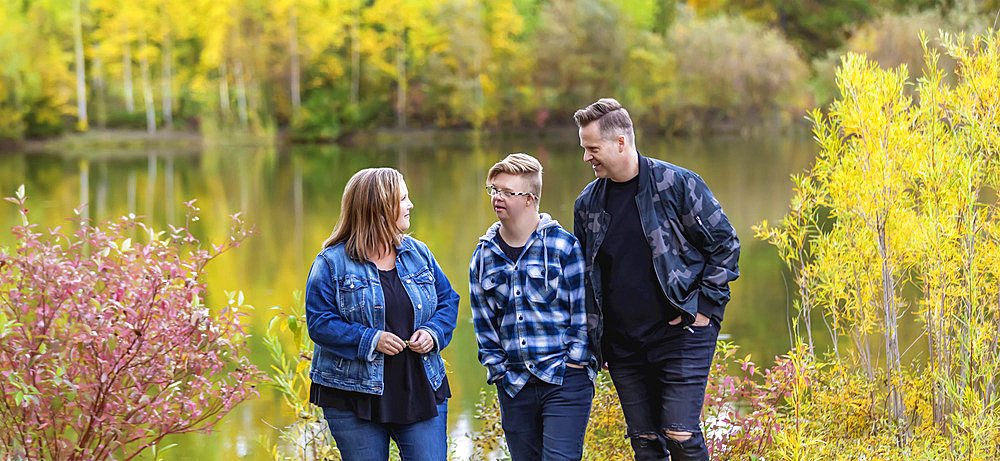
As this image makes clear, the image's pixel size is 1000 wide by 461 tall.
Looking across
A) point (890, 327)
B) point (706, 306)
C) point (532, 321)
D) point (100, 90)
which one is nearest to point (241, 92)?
point (100, 90)

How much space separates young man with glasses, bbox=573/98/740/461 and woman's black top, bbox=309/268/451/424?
590mm

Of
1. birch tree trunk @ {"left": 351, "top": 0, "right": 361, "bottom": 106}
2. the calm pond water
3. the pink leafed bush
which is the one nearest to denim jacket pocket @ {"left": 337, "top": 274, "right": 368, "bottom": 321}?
the pink leafed bush

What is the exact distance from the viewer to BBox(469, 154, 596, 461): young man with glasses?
3.06 meters

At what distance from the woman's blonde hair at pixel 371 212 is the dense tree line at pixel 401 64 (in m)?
38.4

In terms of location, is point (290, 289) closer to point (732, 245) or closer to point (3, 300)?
point (3, 300)

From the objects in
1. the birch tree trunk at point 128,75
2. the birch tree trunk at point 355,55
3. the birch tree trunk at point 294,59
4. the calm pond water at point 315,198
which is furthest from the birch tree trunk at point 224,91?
the birch tree trunk at point 355,55

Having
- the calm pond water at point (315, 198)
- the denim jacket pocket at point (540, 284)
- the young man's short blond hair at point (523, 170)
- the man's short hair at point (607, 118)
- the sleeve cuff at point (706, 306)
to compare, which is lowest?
the calm pond water at point (315, 198)

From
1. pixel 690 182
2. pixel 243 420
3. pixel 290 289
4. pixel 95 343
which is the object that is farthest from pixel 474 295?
pixel 290 289

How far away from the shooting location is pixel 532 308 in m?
3.07

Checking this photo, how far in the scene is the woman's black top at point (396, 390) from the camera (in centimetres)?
293

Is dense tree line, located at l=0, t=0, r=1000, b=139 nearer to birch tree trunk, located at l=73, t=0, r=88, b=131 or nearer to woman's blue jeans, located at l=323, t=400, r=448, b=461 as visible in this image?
birch tree trunk, located at l=73, t=0, r=88, b=131

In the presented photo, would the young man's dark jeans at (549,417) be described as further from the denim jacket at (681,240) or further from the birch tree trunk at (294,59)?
the birch tree trunk at (294,59)

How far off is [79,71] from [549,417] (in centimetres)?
3997

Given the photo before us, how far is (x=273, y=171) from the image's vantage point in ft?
89.6
